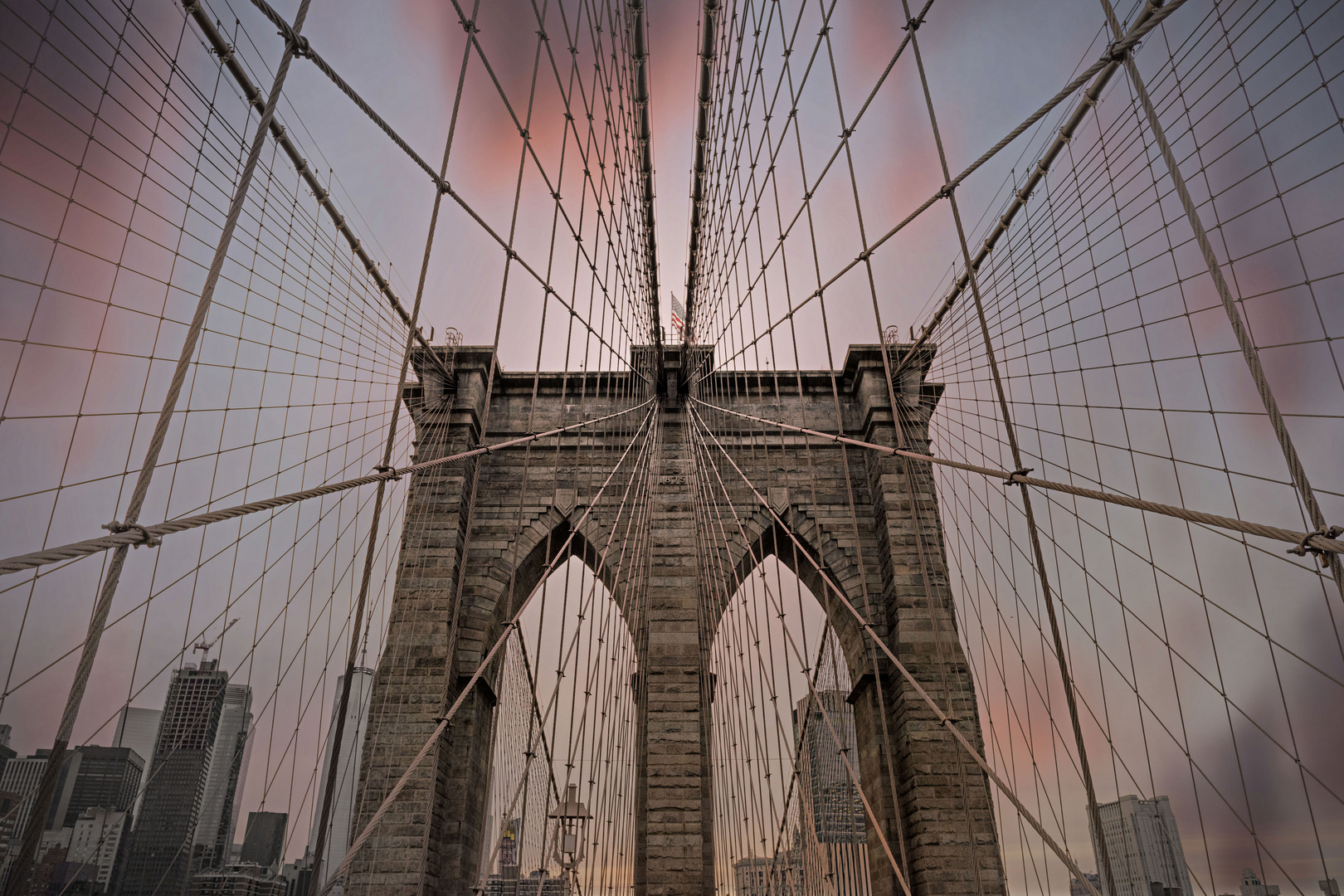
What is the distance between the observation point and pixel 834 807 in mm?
10500

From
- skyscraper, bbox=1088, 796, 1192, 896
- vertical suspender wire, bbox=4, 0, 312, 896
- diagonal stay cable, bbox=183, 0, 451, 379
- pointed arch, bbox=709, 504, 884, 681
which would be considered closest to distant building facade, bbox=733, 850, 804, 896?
skyscraper, bbox=1088, 796, 1192, 896

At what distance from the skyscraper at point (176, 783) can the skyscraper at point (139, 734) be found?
0.06 m

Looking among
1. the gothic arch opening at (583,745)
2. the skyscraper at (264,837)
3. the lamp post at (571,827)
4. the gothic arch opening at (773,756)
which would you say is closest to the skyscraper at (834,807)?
the gothic arch opening at (773,756)

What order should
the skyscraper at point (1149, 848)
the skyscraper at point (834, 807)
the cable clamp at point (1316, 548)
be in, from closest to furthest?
1. the cable clamp at point (1316, 548)
2. the skyscraper at point (1149, 848)
3. the skyscraper at point (834, 807)

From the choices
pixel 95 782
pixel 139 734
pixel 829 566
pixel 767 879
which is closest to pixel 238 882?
pixel 139 734

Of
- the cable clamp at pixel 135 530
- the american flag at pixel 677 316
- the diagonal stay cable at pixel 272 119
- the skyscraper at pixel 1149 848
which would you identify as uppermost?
the american flag at pixel 677 316

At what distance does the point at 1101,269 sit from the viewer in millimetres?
9227

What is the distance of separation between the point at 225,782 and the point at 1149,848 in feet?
26.7

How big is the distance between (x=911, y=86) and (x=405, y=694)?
1511 centimetres

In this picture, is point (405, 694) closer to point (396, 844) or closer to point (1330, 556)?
point (396, 844)

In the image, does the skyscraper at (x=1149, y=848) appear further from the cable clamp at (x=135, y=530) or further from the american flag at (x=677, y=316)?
the american flag at (x=677, y=316)

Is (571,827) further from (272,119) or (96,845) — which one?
(272,119)

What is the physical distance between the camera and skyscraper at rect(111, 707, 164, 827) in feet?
17.9

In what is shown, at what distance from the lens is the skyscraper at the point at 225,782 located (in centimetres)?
647
